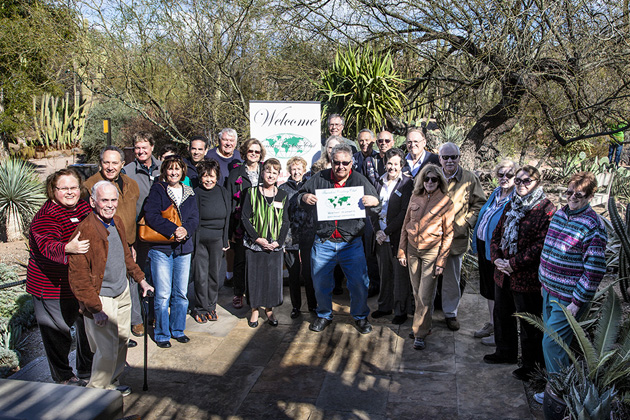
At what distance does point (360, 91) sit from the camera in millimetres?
8656

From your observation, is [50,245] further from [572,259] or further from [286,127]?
[286,127]

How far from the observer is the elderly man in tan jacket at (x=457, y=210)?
497 centimetres

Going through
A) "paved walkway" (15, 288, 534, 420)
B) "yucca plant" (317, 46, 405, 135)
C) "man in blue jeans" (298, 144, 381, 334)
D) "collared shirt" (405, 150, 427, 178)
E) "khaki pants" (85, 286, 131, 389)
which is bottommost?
"paved walkway" (15, 288, 534, 420)

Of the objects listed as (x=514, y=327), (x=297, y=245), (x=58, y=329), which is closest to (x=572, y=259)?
(x=514, y=327)

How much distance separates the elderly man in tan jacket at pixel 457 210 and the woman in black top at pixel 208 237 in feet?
7.58

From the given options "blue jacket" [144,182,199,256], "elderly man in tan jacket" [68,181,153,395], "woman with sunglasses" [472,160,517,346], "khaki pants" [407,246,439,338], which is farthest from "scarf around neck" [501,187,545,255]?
"elderly man in tan jacket" [68,181,153,395]

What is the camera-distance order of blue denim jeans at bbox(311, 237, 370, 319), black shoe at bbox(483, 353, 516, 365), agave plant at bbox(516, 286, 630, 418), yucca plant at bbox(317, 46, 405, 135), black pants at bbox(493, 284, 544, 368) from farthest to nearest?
yucca plant at bbox(317, 46, 405, 135), blue denim jeans at bbox(311, 237, 370, 319), black shoe at bbox(483, 353, 516, 365), black pants at bbox(493, 284, 544, 368), agave plant at bbox(516, 286, 630, 418)

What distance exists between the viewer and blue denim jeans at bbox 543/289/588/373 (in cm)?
357

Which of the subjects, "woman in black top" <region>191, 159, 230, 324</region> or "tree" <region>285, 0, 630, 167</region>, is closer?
"woman in black top" <region>191, 159, 230, 324</region>

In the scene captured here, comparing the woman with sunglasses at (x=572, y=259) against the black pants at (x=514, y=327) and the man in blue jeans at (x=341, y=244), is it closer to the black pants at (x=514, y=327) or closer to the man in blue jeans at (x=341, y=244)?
the black pants at (x=514, y=327)

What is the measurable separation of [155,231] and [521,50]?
612 cm

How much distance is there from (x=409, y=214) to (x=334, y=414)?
1957 mm

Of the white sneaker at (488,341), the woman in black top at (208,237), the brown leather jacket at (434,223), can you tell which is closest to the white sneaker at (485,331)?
the white sneaker at (488,341)

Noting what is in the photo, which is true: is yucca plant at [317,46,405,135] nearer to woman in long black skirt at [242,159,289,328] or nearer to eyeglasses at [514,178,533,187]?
woman in long black skirt at [242,159,289,328]
